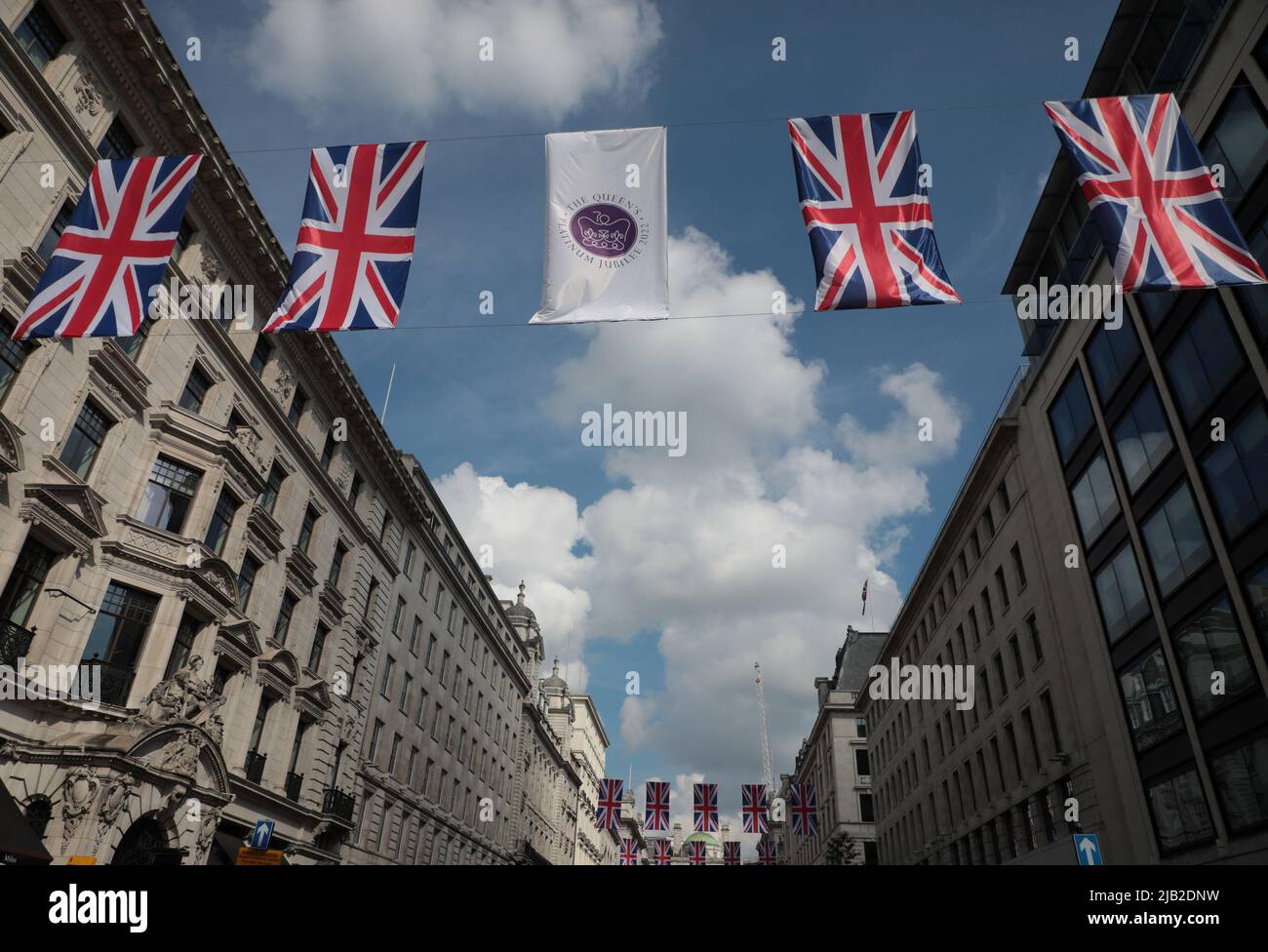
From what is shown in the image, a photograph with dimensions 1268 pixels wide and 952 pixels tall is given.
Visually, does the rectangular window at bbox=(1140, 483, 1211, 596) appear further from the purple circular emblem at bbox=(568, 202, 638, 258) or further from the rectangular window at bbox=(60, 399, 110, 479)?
the rectangular window at bbox=(60, 399, 110, 479)

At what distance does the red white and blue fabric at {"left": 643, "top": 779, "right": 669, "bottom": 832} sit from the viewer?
46094 mm

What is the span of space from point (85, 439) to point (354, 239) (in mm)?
12362

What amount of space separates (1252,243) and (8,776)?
1300 inches

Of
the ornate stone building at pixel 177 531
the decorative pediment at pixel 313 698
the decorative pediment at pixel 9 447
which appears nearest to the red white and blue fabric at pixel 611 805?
the ornate stone building at pixel 177 531

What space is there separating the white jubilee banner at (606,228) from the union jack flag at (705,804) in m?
39.9

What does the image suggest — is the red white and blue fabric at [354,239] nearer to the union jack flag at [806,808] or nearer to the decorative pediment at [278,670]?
the decorative pediment at [278,670]

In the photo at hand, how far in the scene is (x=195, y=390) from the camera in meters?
26.5

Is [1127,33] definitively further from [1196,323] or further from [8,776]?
[8,776]

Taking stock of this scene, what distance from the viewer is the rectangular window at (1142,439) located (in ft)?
85.7

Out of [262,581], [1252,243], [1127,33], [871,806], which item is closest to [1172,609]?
[1252,243]

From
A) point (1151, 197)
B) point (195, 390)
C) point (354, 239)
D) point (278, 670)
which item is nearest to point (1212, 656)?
point (1151, 197)

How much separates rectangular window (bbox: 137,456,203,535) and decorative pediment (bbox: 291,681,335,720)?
9.52m

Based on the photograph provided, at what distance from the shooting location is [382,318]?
1387cm
